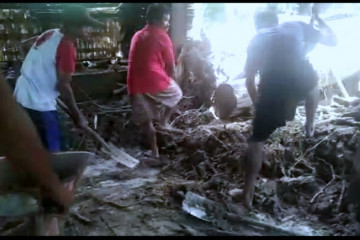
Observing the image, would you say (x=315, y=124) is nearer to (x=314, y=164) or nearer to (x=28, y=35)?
(x=314, y=164)

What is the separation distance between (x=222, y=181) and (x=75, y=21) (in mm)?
1827

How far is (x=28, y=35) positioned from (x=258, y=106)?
451 cm

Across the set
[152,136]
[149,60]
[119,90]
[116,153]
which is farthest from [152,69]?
[119,90]

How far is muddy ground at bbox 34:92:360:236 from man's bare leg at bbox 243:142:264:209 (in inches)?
3.7

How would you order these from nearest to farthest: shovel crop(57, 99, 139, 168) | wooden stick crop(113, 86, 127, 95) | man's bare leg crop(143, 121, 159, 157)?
shovel crop(57, 99, 139, 168) < man's bare leg crop(143, 121, 159, 157) < wooden stick crop(113, 86, 127, 95)

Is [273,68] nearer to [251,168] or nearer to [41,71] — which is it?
[251,168]

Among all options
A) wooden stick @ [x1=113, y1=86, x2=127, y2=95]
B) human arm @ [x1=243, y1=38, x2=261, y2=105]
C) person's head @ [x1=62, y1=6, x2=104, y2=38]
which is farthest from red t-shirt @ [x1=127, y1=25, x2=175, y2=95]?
wooden stick @ [x1=113, y1=86, x2=127, y2=95]

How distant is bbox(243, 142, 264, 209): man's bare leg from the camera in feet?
9.82

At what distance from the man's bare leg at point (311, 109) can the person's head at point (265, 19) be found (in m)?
1.19

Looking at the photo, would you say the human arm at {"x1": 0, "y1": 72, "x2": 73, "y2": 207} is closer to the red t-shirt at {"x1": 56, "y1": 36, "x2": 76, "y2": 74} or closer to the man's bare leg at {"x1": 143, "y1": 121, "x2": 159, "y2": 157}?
the red t-shirt at {"x1": 56, "y1": 36, "x2": 76, "y2": 74}

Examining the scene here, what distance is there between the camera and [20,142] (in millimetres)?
1021

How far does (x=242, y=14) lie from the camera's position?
449 cm

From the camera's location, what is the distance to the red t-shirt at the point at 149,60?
4031mm

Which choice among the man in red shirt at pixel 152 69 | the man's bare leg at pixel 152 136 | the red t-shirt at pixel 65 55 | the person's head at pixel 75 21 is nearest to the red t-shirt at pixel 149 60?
the man in red shirt at pixel 152 69
